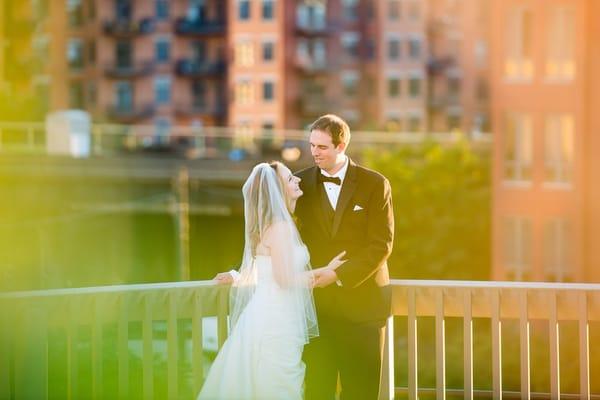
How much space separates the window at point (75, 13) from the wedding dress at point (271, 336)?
63331 mm

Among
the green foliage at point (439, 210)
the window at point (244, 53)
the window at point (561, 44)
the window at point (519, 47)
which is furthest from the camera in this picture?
the window at point (244, 53)

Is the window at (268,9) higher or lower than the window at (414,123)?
higher

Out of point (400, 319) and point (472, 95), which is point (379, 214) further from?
point (472, 95)

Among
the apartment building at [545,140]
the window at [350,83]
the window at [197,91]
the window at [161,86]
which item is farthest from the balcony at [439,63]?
the apartment building at [545,140]

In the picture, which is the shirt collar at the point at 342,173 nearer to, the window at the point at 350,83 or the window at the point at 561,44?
the window at the point at 561,44

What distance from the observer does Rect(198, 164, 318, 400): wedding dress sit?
227 inches

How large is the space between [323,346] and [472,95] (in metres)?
61.2

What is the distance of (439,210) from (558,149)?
15.4m

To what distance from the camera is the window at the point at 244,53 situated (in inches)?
2633

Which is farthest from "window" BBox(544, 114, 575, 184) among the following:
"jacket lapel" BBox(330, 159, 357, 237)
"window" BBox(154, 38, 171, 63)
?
"window" BBox(154, 38, 171, 63)

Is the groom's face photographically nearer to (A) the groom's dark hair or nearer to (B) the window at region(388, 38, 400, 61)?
(A) the groom's dark hair

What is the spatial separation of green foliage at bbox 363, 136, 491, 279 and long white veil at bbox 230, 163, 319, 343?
3714cm

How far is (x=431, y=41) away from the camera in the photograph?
217ft

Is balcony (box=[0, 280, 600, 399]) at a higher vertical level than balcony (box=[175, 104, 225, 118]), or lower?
lower
